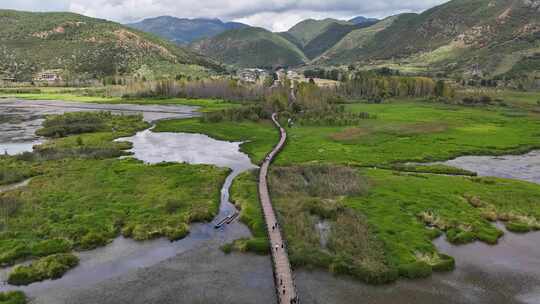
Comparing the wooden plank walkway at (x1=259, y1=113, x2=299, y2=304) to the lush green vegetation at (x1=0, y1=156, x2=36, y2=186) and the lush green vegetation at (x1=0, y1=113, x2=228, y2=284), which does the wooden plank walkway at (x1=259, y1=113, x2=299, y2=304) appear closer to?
the lush green vegetation at (x1=0, y1=113, x2=228, y2=284)

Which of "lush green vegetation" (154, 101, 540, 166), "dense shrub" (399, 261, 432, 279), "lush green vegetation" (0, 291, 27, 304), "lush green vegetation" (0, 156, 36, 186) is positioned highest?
"lush green vegetation" (154, 101, 540, 166)

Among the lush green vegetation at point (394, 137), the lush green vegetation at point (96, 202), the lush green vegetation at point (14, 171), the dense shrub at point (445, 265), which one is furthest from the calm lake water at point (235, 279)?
the lush green vegetation at point (394, 137)

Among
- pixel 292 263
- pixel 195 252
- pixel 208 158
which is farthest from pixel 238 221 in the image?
pixel 208 158

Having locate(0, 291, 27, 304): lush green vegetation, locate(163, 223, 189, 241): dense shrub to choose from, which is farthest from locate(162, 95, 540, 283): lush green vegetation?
locate(0, 291, 27, 304): lush green vegetation

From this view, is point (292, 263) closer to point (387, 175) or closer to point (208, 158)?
point (387, 175)

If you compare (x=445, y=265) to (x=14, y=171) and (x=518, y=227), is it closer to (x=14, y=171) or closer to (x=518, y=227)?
(x=518, y=227)

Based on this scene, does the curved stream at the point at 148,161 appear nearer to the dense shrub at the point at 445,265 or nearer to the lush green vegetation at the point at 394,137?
the lush green vegetation at the point at 394,137

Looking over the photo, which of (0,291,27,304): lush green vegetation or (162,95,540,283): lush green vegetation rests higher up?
(162,95,540,283): lush green vegetation
